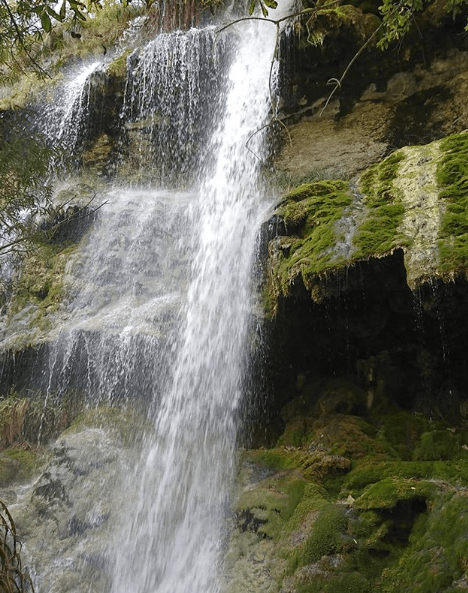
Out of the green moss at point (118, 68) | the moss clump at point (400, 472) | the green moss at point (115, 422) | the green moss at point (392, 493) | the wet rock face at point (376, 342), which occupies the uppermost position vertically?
the green moss at point (118, 68)

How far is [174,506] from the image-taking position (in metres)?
6.32

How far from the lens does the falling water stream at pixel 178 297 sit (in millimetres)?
6109

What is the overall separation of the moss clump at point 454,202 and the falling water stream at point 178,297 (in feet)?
9.96

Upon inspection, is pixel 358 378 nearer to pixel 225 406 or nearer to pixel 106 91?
pixel 225 406

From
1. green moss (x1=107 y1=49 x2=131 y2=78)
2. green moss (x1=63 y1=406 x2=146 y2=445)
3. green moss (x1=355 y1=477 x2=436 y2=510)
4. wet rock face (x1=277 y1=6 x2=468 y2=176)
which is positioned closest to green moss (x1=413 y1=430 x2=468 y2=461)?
green moss (x1=355 y1=477 x2=436 y2=510)

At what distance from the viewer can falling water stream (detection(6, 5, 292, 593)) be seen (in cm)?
611

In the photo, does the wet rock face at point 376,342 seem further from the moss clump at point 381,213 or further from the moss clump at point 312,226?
the moss clump at point 312,226

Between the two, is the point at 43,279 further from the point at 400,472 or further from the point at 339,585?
the point at 339,585

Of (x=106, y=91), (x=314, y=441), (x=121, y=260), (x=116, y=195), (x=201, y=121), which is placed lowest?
(x=314, y=441)

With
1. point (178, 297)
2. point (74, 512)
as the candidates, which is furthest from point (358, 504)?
point (178, 297)

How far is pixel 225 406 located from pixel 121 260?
4.24 meters

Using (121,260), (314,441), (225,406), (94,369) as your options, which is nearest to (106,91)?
(121,260)

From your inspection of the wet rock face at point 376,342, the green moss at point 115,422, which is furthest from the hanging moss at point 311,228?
the green moss at point 115,422

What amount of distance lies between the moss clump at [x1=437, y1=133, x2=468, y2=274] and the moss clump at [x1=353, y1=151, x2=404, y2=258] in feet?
1.63
